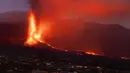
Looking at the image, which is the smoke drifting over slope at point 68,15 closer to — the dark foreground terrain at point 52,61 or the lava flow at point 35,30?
the lava flow at point 35,30

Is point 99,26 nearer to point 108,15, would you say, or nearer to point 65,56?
point 108,15

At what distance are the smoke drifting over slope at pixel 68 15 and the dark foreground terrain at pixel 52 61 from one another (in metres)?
0.23

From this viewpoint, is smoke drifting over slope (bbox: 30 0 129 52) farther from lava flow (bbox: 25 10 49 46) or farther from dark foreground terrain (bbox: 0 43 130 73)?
dark foreground terrain (bbox: 0 43 130 73)

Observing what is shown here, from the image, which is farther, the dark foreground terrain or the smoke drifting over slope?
the smoke drifting over slope

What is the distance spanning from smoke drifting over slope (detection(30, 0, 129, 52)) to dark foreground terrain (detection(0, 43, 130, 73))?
23 centimetres

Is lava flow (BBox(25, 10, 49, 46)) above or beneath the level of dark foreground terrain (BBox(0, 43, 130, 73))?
above

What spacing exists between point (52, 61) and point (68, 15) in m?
0.65

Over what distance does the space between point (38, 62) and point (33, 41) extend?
374mm

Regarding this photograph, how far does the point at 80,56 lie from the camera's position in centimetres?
447

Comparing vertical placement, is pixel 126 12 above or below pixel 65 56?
above

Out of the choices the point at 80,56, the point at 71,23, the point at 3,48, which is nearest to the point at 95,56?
the point at 80,56

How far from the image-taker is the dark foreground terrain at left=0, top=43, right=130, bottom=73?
169 inches

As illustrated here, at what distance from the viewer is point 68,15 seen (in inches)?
187

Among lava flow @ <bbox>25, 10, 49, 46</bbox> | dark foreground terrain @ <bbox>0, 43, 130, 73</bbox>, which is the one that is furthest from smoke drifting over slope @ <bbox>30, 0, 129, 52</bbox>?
dark foreground terrain @ <bbox>0, 43, 130, 73</bbox>
